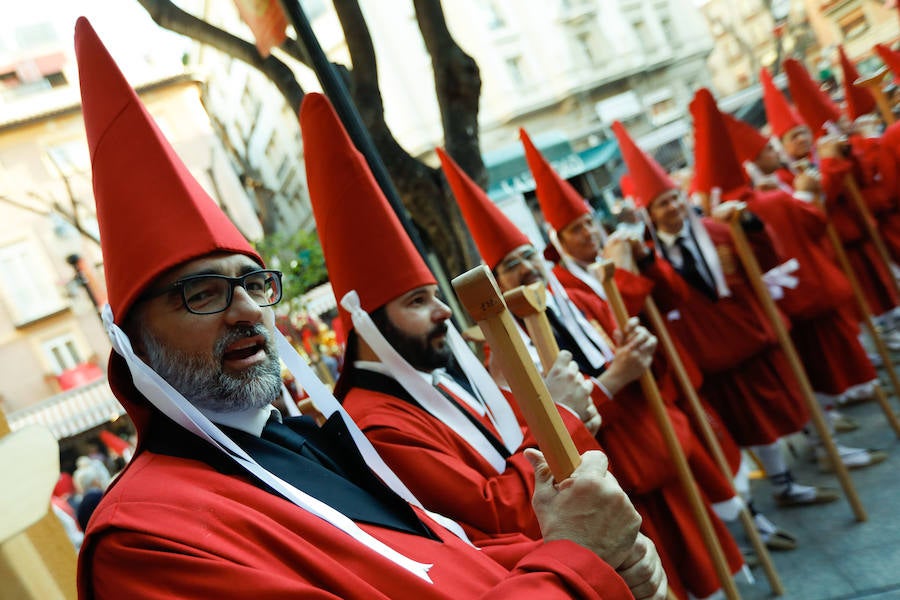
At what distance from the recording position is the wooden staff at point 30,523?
1.05m

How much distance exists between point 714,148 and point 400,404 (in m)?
3.84

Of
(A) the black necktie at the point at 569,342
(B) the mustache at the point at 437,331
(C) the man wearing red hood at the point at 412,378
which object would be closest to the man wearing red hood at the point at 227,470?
(C) the man wearing red hood at the point at 412,378

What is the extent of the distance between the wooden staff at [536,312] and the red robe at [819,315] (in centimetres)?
328

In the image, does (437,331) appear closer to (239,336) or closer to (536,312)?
(536,312)

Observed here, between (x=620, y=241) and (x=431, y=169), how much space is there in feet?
5.47

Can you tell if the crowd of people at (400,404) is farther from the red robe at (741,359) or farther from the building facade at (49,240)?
the building facade at (49,240)

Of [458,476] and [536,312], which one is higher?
[536,312]

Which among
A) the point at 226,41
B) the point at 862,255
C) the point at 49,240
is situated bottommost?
the point at 862,255

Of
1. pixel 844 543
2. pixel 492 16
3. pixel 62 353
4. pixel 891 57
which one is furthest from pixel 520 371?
pixel 62 353

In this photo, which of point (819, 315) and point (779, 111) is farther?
point (779, 111)

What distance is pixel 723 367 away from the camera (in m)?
4.33

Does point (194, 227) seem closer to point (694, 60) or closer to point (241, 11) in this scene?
point (241, 11)

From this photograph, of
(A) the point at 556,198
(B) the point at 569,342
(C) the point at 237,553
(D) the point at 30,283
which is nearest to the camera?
(C) the point at 237,553

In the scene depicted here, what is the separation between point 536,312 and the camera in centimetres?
205
